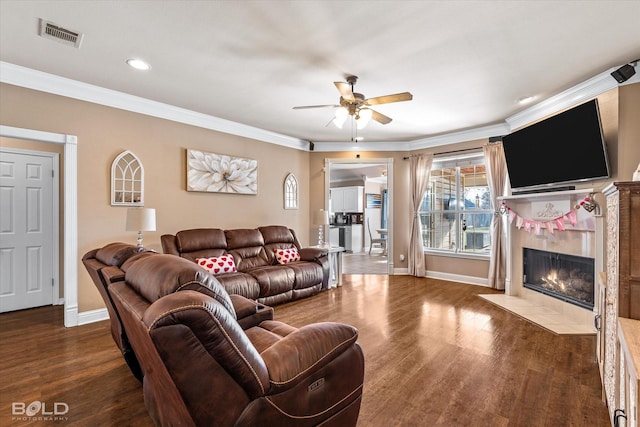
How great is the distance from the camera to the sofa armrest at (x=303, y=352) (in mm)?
1242

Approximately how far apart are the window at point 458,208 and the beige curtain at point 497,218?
29cm

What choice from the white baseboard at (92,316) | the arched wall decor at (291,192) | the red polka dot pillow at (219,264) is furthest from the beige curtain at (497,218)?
the white baseboard at (92,316)

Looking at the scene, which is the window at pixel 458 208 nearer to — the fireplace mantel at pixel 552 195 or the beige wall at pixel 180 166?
the beige wall at pixel 180 166

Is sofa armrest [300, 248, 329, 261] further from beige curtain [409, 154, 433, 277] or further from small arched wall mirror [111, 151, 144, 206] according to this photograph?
small arched wall mirror [111, 151, 144, 206]

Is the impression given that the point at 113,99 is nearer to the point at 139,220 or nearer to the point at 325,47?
the point at 139,220

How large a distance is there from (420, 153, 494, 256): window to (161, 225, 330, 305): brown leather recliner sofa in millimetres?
2463

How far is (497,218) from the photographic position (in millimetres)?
4980

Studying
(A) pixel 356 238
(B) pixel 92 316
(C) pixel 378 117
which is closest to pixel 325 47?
(C) pixel 378 117

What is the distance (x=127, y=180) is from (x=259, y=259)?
2.05 meters

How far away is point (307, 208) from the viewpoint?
20.6ft

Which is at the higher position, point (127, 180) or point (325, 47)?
point (325, 47)

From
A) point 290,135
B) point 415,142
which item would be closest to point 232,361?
point 290,135

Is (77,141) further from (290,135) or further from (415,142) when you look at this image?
(415,142)

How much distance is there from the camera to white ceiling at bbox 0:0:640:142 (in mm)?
2172
